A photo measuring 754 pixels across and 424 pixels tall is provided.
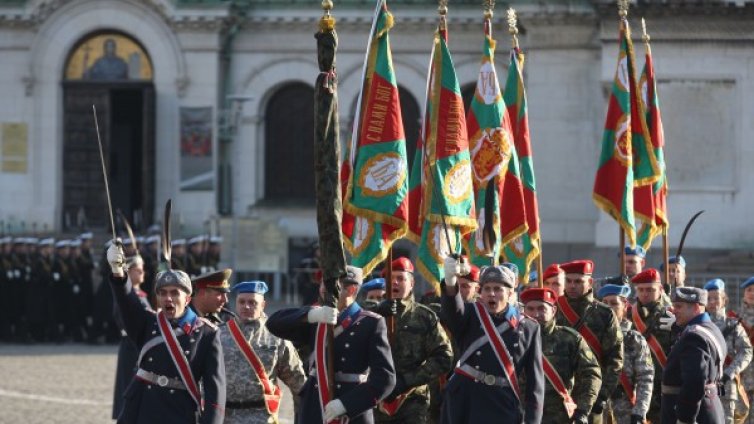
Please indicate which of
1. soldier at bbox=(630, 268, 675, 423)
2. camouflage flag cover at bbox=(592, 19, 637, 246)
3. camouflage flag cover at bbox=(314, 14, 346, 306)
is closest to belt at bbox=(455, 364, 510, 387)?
camouflage flag cover at bbox=(314, 14, 346, 306)

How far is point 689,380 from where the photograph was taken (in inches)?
537

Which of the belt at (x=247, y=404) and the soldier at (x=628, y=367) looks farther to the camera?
the soldier at (x=628, y=367)

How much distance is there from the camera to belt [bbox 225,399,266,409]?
13125mm

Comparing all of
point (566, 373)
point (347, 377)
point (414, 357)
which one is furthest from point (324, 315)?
point (566, 373)

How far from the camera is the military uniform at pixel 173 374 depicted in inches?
484

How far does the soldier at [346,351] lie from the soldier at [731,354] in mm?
4849

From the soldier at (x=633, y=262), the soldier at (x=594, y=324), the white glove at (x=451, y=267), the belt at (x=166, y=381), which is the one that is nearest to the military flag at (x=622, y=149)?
the soldier at (x=633, y=262)

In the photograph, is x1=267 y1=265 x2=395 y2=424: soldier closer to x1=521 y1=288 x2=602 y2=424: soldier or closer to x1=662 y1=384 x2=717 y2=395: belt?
x1=521 y1=288 x2=602 y2=424: soldier

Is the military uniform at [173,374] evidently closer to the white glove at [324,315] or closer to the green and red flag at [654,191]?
the white glove at [324,315]

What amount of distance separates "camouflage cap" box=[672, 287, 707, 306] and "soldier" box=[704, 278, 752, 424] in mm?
2151

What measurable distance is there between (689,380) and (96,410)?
32.3 feet

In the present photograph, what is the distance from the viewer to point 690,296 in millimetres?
14000

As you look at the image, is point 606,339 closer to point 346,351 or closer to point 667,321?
point 667,321

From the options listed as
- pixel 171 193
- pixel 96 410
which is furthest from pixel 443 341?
pixel 171 193
